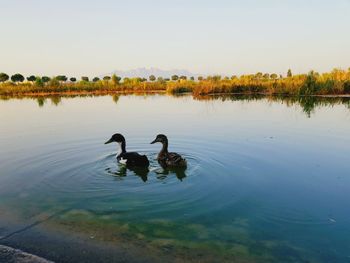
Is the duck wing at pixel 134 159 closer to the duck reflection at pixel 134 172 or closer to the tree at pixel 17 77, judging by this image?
the duck reflection at pixel 134 172

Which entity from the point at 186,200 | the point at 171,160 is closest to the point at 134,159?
the point at 171,160

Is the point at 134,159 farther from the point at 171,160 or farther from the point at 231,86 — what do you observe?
the point at 231,86

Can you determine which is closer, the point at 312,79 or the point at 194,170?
the point at 194,170

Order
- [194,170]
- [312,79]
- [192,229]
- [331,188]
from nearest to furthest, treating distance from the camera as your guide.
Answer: [192,229]
[331,188]
[194,170]
[312,79]

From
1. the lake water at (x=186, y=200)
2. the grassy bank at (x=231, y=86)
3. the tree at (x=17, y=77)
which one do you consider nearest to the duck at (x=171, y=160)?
the lake water at (x=186, y=200)

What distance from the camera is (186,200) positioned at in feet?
23.6

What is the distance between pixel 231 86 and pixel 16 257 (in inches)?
1534

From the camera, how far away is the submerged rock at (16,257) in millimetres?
4699

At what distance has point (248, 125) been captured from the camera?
16844 millimetres

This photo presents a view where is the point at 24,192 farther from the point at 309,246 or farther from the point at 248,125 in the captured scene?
the point at 248,125

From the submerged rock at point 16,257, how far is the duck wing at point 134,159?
4703mm

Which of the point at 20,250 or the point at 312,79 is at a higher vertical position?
the point at 312,79

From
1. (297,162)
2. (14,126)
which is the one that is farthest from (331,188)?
(14,126)

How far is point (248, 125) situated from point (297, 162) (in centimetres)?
688
